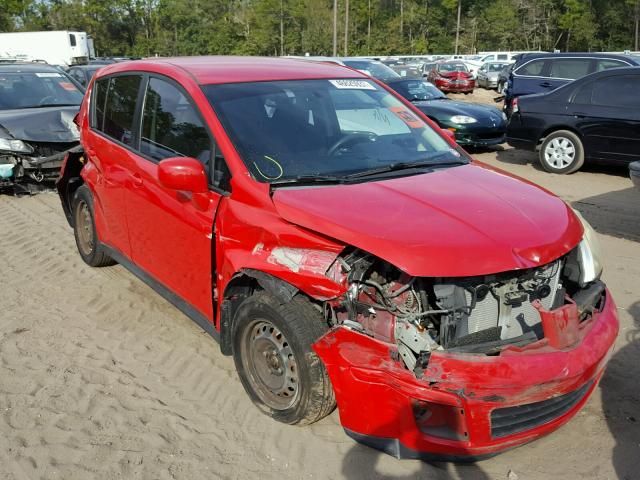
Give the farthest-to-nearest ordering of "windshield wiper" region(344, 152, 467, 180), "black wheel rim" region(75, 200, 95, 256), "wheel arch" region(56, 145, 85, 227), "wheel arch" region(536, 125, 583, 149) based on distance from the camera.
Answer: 1. "wheel arch" region(536, 125, 583, 149)
2. "wheel arch" region(56, 145, 85, 227)
3. "black wheel rim" region(75, 200, 95, 256)
4. "windshield wiper" region(344, 152, 467, 180)

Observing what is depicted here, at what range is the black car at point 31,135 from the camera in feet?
28.1

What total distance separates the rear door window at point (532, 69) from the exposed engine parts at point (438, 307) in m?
12.7

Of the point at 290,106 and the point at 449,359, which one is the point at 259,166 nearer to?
the point at 290,106

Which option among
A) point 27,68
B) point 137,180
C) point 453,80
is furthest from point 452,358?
point 453,80

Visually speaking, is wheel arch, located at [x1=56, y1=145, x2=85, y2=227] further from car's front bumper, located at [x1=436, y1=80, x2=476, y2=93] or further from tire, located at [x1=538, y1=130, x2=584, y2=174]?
car's front bumper, located at [x1=436, y1=80, x2=476, y2=93]

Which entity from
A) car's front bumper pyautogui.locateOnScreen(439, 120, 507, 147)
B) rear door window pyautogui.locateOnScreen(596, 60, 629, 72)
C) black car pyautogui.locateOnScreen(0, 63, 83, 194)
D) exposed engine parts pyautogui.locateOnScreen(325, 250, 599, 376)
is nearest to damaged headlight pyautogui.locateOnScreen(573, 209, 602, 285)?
exposed engine parts pyautogui.locateOnScreen(325, 250, 599, 376)

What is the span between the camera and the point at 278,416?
3271 millimetres

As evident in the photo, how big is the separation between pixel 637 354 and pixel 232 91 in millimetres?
3113

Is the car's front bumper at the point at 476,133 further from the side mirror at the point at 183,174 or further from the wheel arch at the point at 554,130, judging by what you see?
the side mirror at the point at 183,174

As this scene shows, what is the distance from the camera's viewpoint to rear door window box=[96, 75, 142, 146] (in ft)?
14.6

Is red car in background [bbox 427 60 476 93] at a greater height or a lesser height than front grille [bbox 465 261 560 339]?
lesser

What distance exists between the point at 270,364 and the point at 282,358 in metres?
0.16

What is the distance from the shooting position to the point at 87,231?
5.72 metres

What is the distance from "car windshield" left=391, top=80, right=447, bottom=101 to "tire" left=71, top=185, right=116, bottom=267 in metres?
8.65
